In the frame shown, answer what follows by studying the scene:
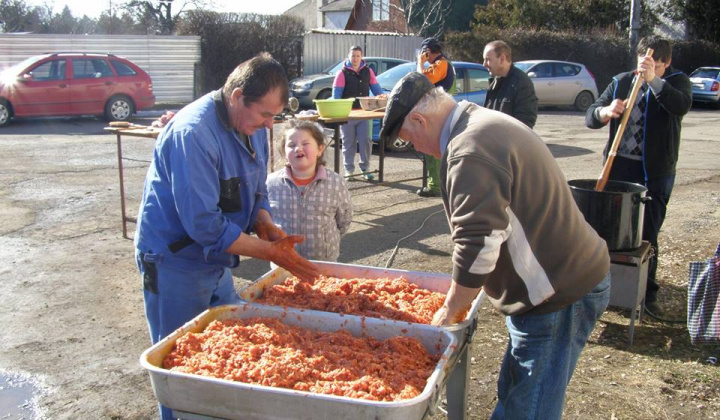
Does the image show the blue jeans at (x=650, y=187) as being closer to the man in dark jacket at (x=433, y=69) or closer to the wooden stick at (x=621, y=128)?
the wooden stick at (x=621, y=128)

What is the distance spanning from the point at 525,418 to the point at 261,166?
1579 millimetres

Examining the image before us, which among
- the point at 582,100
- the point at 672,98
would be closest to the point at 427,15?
the point at 582,100

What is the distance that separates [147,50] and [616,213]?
1917 centimetres

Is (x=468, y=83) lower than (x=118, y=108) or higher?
higher

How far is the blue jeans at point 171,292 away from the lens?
9.46 feet

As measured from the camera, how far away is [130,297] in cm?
546

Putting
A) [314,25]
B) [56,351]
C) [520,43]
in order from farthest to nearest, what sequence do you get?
[314,25], [520,43], [56,351]

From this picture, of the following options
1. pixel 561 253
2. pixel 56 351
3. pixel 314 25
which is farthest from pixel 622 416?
pixel 314 25

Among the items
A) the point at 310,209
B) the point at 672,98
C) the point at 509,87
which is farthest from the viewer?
the point at 509,87

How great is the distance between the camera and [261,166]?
307cm

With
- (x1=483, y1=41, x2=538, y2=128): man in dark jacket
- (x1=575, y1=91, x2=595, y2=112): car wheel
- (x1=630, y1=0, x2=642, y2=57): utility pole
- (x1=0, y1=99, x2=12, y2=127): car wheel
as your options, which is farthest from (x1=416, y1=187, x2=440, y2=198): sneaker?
(x1=630, y1=0, x2=642, y2=57): utility pole

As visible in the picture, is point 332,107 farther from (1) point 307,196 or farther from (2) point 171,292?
(2) point 171,292

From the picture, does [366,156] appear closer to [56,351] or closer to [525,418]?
[56,351]

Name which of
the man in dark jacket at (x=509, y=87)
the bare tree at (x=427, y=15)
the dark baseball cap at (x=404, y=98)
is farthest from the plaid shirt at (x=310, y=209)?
the bare tree at (x=427, y=15)
